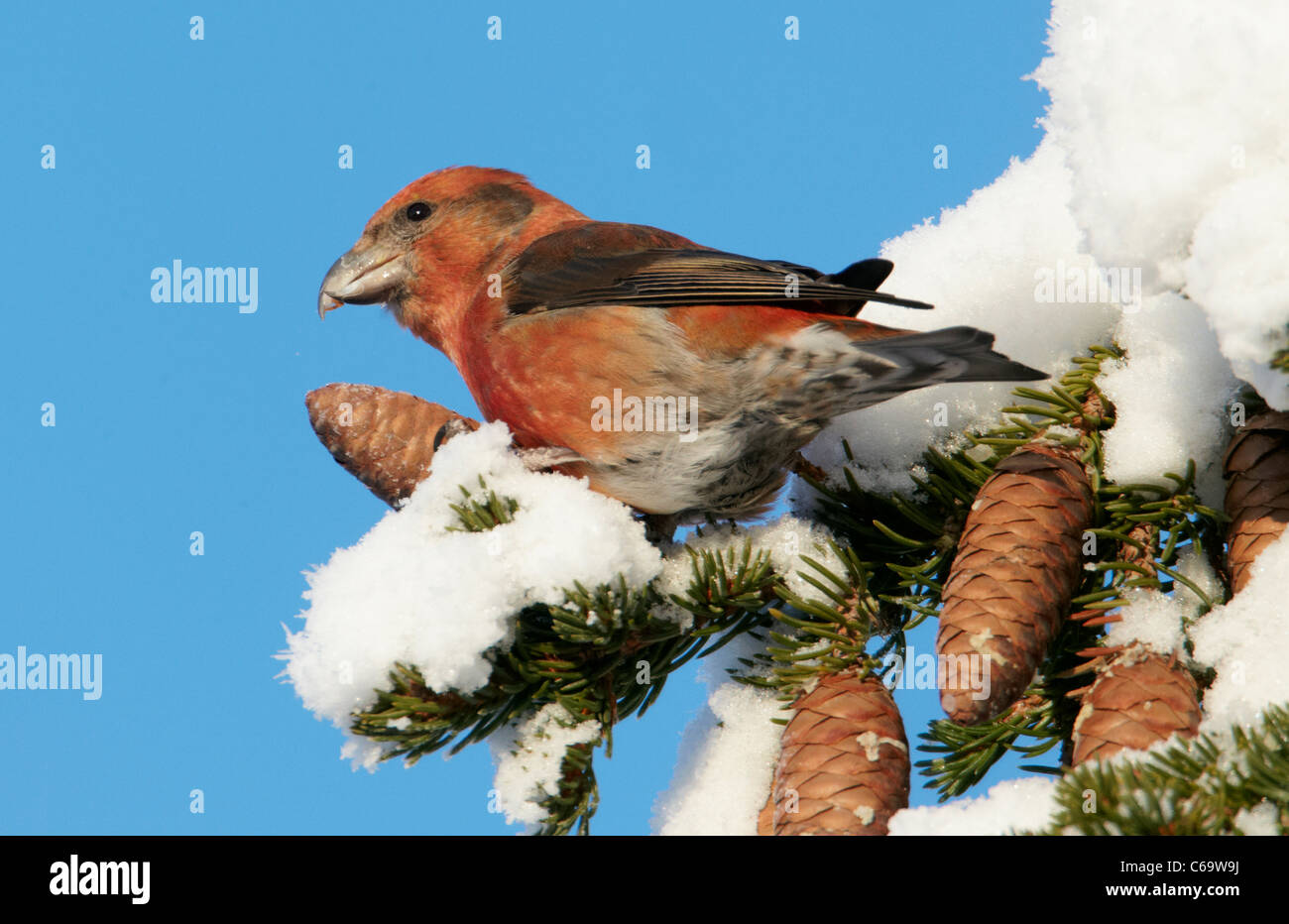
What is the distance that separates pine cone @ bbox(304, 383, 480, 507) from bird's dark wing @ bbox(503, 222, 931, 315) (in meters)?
0.44

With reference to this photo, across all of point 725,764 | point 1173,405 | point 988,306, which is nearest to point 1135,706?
point 1173,405

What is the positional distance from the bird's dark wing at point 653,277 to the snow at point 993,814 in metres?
1.09

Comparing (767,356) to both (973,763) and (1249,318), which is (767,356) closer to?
(973,763)

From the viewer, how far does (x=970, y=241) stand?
2.32 metres

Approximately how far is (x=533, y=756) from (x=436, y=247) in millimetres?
1680

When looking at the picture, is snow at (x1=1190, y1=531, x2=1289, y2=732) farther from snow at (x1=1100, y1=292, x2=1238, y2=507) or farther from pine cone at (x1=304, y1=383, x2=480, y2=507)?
pine cone at (x1=304, y1=383, x2=480, y2=507)

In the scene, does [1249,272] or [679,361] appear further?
[679,361]

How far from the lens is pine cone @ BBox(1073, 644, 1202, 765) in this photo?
1496mm

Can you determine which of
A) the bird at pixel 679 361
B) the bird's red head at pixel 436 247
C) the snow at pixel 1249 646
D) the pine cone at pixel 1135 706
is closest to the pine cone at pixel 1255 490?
the snow at pixel 1249 646

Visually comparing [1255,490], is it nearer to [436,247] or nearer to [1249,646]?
[1249,646]

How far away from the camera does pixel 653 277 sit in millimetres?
2662

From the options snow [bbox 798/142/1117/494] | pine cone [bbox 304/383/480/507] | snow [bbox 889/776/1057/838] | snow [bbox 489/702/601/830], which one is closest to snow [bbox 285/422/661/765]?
snow [bbox 489/702/601/830]

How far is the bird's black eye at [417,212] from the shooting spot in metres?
3.13
